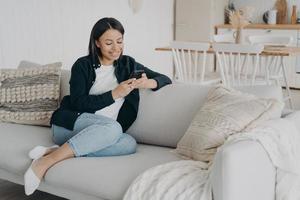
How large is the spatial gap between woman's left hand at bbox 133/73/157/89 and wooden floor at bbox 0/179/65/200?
926 millimetres

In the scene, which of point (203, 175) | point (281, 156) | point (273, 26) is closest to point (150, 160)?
point (203, 175)

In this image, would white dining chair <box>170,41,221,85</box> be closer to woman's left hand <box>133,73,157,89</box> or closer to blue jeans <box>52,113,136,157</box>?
woman's left hand <box>133,73,157,89</box>

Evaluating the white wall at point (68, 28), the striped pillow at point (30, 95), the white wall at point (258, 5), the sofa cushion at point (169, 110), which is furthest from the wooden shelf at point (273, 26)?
the sofa cushion at point (169, 110)

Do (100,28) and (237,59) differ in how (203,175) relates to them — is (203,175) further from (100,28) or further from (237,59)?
(237,59)

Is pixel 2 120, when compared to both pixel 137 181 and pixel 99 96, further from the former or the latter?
pixel 137 181

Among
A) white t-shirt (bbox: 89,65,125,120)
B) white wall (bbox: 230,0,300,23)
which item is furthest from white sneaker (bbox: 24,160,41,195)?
white wall (bbox: 230,0,300,23)

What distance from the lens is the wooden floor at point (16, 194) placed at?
273cm

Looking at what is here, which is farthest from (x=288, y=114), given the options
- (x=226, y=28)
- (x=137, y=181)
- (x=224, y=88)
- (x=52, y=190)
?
(x=226, y=28)

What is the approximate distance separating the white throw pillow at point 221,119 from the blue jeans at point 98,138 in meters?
0.28

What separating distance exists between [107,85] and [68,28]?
253cm

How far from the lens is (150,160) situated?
209cm

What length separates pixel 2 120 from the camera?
2891 millimetres

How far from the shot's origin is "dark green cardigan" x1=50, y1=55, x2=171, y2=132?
2324mm

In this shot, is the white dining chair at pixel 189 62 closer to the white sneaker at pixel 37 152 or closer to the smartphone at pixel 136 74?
the smartphone at pixel 136 74
